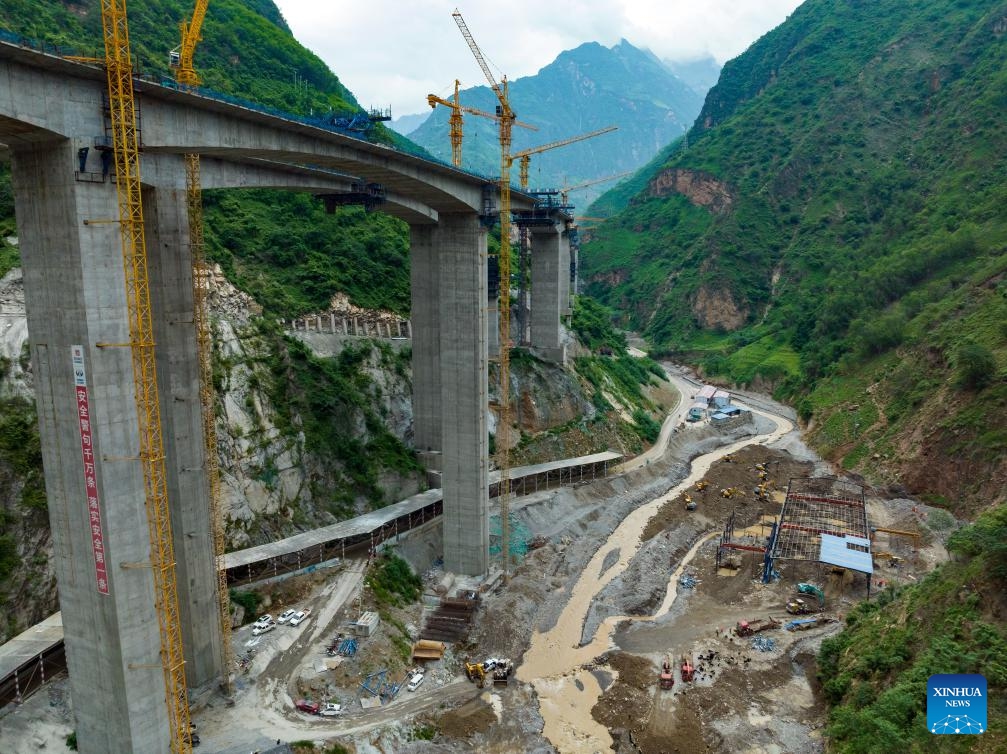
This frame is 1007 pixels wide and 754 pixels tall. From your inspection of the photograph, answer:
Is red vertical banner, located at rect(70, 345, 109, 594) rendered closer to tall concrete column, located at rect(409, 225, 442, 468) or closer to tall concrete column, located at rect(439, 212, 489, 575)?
tall concrete column, located at rect(439, 212, 489, 575)

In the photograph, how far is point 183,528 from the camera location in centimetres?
3061

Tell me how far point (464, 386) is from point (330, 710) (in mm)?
19507

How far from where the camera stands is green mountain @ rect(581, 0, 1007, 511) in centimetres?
6319

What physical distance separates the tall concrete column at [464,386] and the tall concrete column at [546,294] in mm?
28291

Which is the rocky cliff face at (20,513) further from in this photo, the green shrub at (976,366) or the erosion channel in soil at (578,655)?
the green shrub at (976,366)

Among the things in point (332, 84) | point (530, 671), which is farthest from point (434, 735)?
point (332, 84)

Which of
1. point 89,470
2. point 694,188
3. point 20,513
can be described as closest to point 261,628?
point 20,513

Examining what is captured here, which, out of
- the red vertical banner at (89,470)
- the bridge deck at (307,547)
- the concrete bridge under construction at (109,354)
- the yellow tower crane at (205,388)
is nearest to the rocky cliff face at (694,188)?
the bridge deck at (307,547)

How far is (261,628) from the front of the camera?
3591 cm

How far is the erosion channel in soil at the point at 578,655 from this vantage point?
32.5m

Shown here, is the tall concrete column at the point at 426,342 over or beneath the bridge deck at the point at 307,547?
over

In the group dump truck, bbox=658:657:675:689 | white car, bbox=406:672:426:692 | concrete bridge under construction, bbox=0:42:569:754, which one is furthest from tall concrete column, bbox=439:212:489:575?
dump truck, bbox=658:657:675:689

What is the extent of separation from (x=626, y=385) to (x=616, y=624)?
46.0 m

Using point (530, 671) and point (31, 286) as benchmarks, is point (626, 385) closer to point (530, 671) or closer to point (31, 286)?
point (530, 671)
